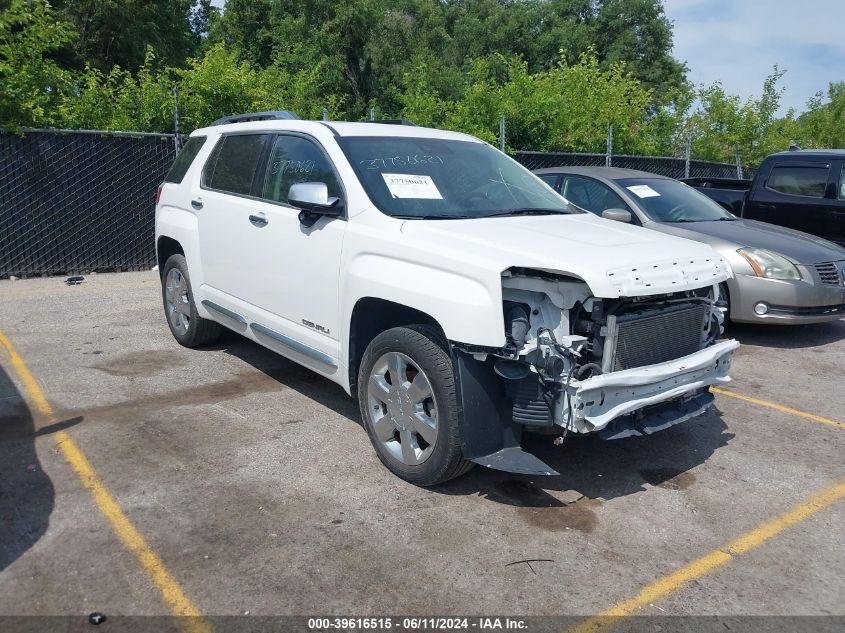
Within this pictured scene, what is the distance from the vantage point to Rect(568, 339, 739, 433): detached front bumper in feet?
11.7

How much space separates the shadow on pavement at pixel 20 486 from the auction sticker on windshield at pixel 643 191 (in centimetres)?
598

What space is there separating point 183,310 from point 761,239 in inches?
227

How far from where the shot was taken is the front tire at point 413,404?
3.75 metres

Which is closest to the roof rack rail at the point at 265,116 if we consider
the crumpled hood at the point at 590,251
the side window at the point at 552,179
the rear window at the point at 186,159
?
the rear window at the point at 186,159

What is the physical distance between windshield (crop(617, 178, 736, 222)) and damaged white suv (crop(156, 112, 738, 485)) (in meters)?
2.95

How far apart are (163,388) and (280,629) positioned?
3.26 meters

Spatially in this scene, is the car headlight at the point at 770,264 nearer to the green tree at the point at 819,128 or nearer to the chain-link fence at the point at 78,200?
the chain-link fence at the point at 78,200

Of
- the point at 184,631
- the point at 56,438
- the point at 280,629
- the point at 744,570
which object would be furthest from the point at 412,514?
the point at 56,438

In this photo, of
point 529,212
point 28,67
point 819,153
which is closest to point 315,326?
point 529,212

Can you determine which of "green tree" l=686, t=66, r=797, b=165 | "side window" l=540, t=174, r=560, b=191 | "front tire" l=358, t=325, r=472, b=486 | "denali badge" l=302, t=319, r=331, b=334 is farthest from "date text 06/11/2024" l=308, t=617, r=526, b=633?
"green tree" l=686, t=66, r=797, b=165

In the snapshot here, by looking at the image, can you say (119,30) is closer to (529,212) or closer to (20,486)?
(529,212)

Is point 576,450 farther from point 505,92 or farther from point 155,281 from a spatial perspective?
point 505,92

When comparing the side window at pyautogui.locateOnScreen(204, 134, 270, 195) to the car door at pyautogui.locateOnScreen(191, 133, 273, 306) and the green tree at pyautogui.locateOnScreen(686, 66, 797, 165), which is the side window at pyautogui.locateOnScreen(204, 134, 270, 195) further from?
the green tree at pyautogui.locateOnScreen(686, 66, 797, 165)

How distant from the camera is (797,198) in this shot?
9.66 meters
